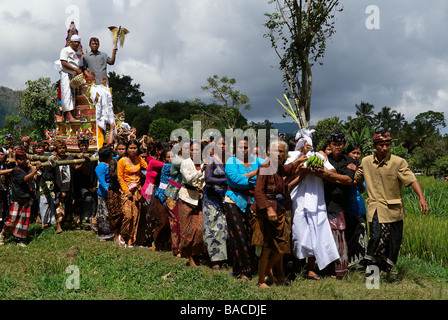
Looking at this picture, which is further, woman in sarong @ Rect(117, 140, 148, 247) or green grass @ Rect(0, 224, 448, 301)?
woman in sarong @ Rect(117, 140, 148, 247)

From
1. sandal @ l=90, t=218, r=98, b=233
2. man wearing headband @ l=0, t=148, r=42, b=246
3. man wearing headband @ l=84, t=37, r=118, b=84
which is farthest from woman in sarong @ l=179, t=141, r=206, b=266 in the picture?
man wearing headband @ l=84, t=37, r=118, b=84

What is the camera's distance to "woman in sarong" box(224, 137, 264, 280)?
4633mm

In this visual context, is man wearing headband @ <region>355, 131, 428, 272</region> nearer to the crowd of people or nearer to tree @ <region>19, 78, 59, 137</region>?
the crowd of people

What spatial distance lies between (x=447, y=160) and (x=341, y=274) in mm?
25828

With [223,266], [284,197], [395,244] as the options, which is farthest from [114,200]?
[395,244]

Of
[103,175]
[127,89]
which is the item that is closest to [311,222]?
[103,175]

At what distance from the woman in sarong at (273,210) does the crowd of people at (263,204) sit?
1 centimetres

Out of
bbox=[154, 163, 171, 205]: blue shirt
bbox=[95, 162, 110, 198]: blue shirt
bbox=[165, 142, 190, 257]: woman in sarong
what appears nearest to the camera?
bbox=[165, 142, 190, 257]: woman in sarong

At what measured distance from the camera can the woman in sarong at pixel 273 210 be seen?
4.34m

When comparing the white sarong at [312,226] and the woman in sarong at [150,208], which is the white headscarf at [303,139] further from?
the woman in sarong at [150,208]

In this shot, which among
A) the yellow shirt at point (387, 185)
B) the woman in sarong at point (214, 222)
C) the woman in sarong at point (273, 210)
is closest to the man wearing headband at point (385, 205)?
the yellow shirt at point (387, 185)

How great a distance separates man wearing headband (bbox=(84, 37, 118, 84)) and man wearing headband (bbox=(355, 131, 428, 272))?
6202 millimetres

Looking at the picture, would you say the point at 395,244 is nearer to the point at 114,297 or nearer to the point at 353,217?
the point at 353,217
